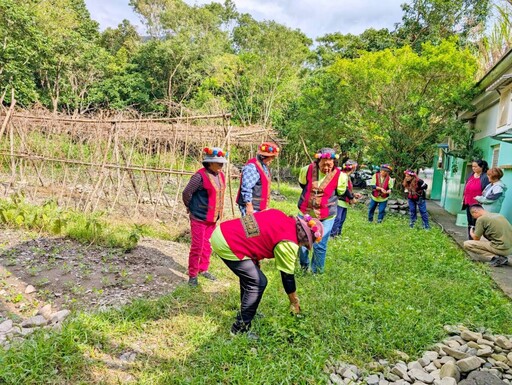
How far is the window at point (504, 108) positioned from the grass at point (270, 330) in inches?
162

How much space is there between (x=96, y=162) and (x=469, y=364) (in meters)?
7.66

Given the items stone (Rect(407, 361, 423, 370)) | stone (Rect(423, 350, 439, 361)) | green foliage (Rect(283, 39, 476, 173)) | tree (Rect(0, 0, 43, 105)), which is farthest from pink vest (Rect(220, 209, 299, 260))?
tree (Rect(0, 0, 43, 105))

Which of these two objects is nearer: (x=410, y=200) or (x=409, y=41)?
(x=410, y=200)

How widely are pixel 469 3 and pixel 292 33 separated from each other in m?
11.2

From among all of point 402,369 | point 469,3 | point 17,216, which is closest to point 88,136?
point 17,216

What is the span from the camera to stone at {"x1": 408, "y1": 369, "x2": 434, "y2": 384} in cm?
275

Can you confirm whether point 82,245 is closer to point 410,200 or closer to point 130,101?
point 410,200

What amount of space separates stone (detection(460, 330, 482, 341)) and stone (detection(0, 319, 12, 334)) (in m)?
4.07

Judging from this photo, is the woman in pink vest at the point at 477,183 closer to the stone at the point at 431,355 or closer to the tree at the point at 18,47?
the stone at the point at 431,355

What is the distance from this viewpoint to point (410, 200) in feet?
27.6

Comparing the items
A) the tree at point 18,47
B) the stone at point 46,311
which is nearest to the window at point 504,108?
the stone at point 46,311

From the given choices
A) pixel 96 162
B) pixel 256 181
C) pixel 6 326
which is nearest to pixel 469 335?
pixel 256 181

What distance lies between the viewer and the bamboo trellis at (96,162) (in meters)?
7.73

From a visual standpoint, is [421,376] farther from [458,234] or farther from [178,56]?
[178,56]
